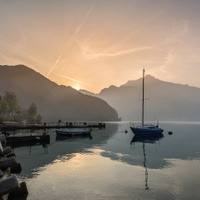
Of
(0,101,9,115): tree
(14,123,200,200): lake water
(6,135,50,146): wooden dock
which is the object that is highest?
(0,101,9,115): tree

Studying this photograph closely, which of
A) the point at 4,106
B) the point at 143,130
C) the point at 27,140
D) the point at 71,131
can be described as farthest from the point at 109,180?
the point at 4,106

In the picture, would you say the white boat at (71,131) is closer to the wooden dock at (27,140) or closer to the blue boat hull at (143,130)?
the blue boat hull at (143,130)

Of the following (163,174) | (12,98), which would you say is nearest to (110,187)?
(163,174)

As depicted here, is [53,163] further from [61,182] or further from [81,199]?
[81,199]

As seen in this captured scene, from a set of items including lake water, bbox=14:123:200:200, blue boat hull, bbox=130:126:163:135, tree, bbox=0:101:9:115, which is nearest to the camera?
lake water, bbox=14:123:200:200

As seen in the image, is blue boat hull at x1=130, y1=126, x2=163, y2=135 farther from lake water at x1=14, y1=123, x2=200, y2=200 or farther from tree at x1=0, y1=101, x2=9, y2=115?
tree at x1=0, y1=101, x2=9, y2=115

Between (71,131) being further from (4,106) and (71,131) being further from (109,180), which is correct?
(4,106)

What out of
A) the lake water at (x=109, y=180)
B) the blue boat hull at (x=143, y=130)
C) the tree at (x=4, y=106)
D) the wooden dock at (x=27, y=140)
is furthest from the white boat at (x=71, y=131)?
the tree at (x=4, y=106)

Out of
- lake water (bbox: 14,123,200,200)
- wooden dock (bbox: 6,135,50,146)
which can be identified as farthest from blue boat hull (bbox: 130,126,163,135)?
lake water (bbox: 14,123,200,200)

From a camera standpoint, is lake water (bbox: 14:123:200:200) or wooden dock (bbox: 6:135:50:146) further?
wooden dock (bbox: 6:135:50:146)

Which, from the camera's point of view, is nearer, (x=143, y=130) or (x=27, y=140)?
(x=27, y=140)

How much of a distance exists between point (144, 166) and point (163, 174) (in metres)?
4.27

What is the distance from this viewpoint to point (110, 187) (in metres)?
19.0

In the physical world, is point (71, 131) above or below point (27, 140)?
above
